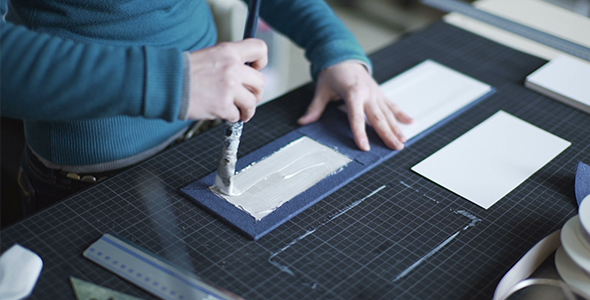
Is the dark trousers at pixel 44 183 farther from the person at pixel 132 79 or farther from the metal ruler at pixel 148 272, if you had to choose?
the metal ruler at pixel 148 272

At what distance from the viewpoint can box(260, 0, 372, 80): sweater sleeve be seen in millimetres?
1070

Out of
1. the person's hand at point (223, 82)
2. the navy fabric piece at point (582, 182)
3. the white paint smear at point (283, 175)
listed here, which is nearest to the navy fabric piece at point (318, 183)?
the white paint smear at point (283, 175)

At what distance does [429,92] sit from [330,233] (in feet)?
1.55

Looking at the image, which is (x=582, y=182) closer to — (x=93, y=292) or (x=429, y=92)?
(x=429, y=92)

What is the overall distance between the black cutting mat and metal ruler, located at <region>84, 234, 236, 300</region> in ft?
0.04

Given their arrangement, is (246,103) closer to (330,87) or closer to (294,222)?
(294,222)

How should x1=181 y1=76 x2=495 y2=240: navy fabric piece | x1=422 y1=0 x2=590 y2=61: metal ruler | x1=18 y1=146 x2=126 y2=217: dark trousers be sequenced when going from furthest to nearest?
x1=422 y1=0 x2=590 y2=61: metal ruler
x1=18 y1=146 x2=126 y2=217: dark trousers
x1=181 y1=76 x2=495 y2=240: navy fabric piece

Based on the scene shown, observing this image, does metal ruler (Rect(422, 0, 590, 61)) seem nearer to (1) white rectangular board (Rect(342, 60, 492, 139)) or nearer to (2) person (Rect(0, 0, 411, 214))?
(1) white rectangular board (Rect(342, 60, 492, 139))

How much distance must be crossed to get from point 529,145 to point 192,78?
0.62 metres

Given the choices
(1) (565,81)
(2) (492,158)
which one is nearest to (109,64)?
(2) (492,158)

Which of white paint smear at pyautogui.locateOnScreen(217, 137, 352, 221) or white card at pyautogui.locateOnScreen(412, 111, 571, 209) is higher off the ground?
white paint smear at pyautogui.locateOnScreen(217, 137, 352, 221)

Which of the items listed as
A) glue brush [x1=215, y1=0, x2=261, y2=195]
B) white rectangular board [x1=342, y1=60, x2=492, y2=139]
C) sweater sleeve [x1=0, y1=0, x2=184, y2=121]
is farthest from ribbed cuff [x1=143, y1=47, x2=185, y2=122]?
white rectangular board [x1=342, y1=60, x2=492, y2=139]

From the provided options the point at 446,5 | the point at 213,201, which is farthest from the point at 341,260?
the point at 446,5

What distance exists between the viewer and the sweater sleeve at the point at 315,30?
1070 millimetres
